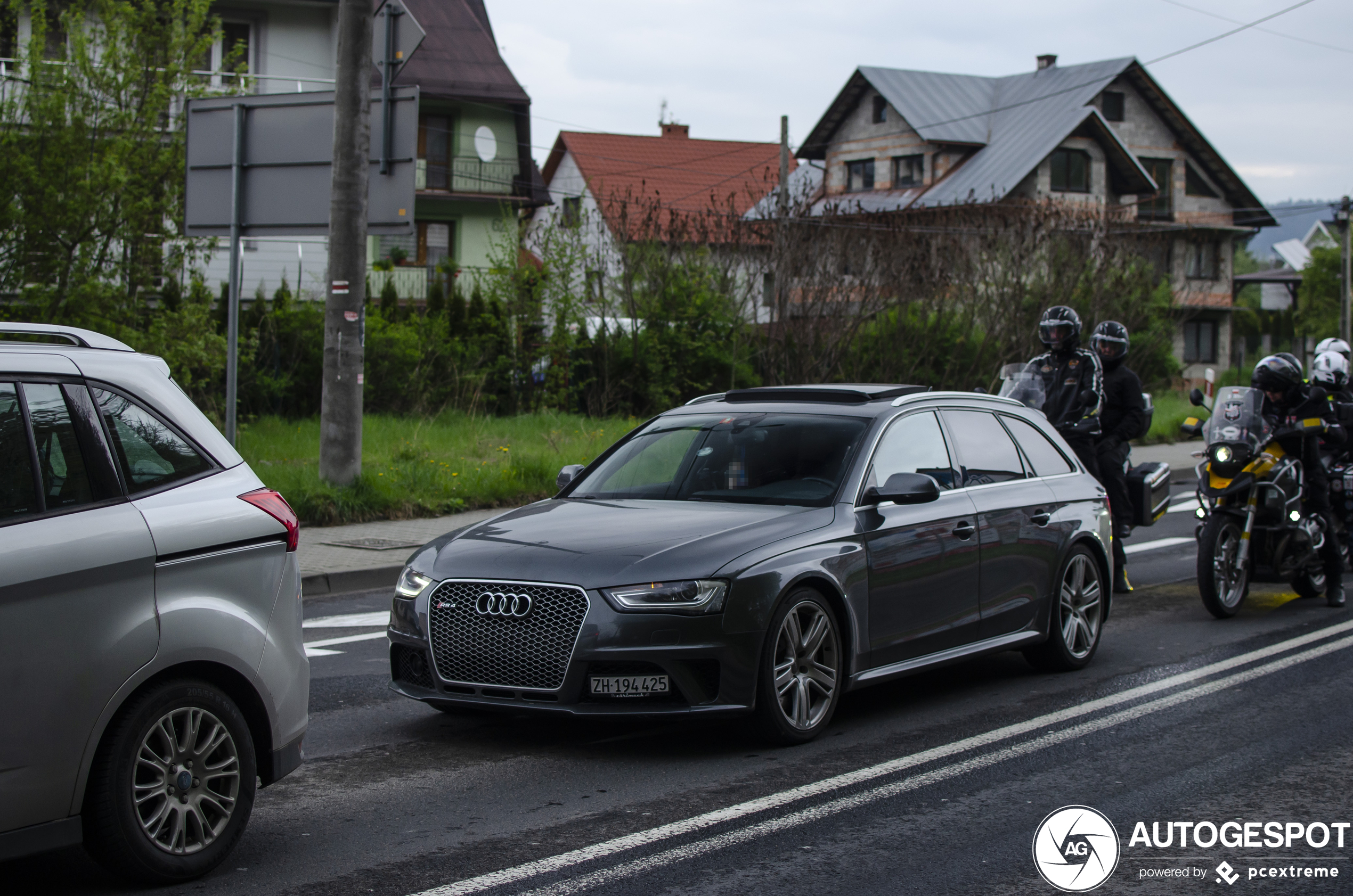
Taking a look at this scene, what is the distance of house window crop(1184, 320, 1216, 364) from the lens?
60.5 metres

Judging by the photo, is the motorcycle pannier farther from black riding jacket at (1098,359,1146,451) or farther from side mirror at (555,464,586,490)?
side mirror at (555,464,586,490)

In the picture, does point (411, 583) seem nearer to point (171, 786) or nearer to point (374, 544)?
point (171, 786)

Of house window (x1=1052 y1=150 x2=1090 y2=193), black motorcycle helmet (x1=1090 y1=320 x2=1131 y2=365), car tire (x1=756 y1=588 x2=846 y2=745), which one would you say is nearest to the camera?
car tire (x1=756 y1=588 x2=846 y2=745)

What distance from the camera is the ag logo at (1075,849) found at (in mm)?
4742

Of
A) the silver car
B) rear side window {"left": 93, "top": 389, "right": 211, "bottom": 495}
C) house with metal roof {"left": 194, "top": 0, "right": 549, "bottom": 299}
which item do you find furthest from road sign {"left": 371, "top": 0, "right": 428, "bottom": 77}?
house with metal roof {"left": 194, "top": 0, "right": 549, "bottom": 299}

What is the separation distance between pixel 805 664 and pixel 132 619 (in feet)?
10.1

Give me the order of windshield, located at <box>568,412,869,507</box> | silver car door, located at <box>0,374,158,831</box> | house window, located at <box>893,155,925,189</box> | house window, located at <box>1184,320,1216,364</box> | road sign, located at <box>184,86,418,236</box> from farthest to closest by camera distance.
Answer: house window, located at <box>1184,320,1216,364</box> → house window, located at <box>893,155,925,189</box> → road sign, located at <box>184,86,418,236</box> → windshield, located at <box>568,412,869,507</box> → silver car door, located at <box>0,374,158,831</box>

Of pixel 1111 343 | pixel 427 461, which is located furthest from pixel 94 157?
pixel 1111 343

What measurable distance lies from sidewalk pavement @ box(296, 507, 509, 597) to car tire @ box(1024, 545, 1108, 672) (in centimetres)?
398

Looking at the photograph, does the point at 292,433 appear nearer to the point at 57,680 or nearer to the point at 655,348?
the point at 655,348

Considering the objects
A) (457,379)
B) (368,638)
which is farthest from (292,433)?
(368,638)

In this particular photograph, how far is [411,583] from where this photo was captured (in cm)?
635

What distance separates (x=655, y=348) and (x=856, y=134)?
3625 cm

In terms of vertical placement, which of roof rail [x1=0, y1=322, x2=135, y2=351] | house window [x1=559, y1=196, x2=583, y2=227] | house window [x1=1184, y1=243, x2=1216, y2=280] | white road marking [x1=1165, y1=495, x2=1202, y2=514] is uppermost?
house window [x1=1184, y1=243, x2=1216, y2=280]
